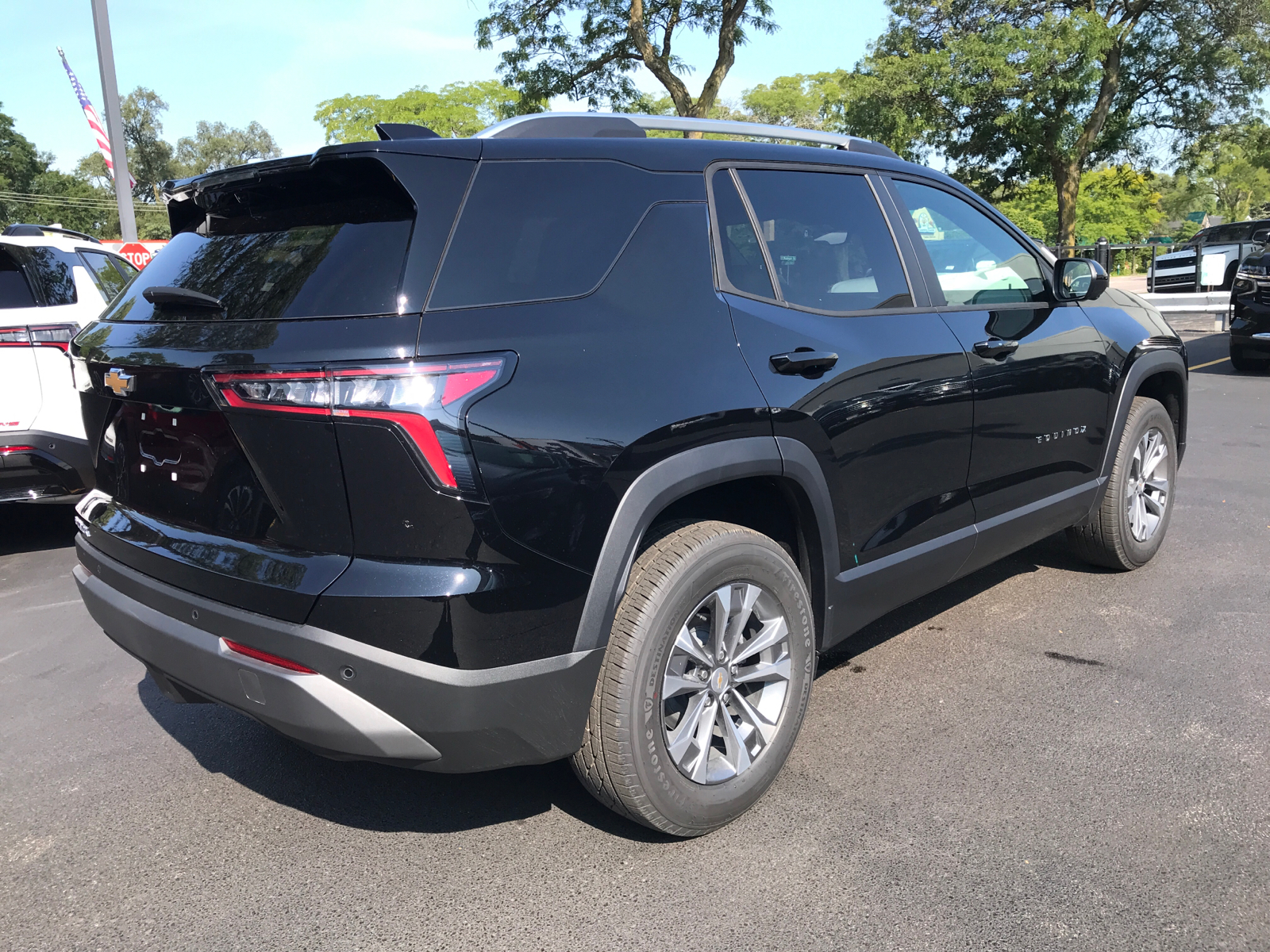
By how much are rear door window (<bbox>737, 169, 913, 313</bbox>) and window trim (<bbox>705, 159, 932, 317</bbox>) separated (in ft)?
0.05

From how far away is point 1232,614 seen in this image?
4207 millimetres

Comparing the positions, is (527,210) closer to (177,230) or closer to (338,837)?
(177,230)

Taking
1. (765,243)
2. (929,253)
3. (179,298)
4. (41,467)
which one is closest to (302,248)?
(179,298)

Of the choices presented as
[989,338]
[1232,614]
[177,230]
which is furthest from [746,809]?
[1232,614]

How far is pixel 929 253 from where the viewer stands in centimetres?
354

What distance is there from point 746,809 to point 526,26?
19.4 m

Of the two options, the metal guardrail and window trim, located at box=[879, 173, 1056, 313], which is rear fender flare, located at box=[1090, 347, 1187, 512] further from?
the metal guardrail

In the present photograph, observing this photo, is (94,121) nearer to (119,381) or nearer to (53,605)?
(53,605)

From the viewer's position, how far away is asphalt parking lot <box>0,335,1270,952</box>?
7.70 feet

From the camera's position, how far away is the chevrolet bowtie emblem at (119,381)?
2506 mm

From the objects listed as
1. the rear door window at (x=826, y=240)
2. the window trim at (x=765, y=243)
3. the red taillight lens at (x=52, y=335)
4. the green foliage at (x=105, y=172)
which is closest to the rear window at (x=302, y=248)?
the window trim at (x=765, y=243)

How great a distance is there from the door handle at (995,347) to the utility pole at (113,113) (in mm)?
11614

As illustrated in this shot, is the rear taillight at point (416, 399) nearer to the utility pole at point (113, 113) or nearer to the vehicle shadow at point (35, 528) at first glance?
the vehicle shadow at point (35, 528)

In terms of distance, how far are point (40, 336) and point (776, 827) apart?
15.1 ft
